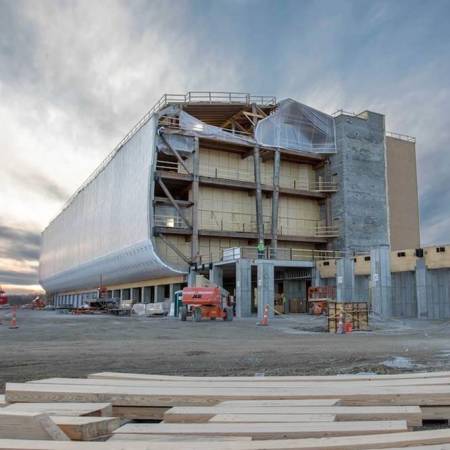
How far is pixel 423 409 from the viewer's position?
5.00m

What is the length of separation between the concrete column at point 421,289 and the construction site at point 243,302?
0.23ft

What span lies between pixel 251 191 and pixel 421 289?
20.4m

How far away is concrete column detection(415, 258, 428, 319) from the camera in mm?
28719

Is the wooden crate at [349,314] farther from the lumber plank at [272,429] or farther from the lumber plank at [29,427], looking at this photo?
the lumber plank at [29,427]

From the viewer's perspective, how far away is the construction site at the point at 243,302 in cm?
419

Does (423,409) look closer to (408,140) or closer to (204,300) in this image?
(204,300)

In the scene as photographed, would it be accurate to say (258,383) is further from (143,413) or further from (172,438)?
(172,438)

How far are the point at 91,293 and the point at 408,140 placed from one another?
42.5m

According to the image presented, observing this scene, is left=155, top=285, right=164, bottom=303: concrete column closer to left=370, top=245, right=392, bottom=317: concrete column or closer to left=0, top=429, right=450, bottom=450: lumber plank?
left=370, top=245, right=392, bottom=317: concrete column

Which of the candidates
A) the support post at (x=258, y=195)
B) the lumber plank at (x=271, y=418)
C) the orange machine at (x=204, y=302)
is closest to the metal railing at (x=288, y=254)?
the support post at (x=258, y=195)

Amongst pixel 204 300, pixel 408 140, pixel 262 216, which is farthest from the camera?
pixel 408 140

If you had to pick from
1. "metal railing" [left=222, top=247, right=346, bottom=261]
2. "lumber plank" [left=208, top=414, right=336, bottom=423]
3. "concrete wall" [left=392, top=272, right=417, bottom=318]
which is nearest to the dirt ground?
"lumber plank" [left=208, top=414, right=336, bottom=423]

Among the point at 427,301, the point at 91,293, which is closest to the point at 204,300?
the point at 427,301

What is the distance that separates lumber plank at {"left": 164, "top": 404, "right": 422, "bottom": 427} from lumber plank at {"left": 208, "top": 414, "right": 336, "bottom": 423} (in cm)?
2
